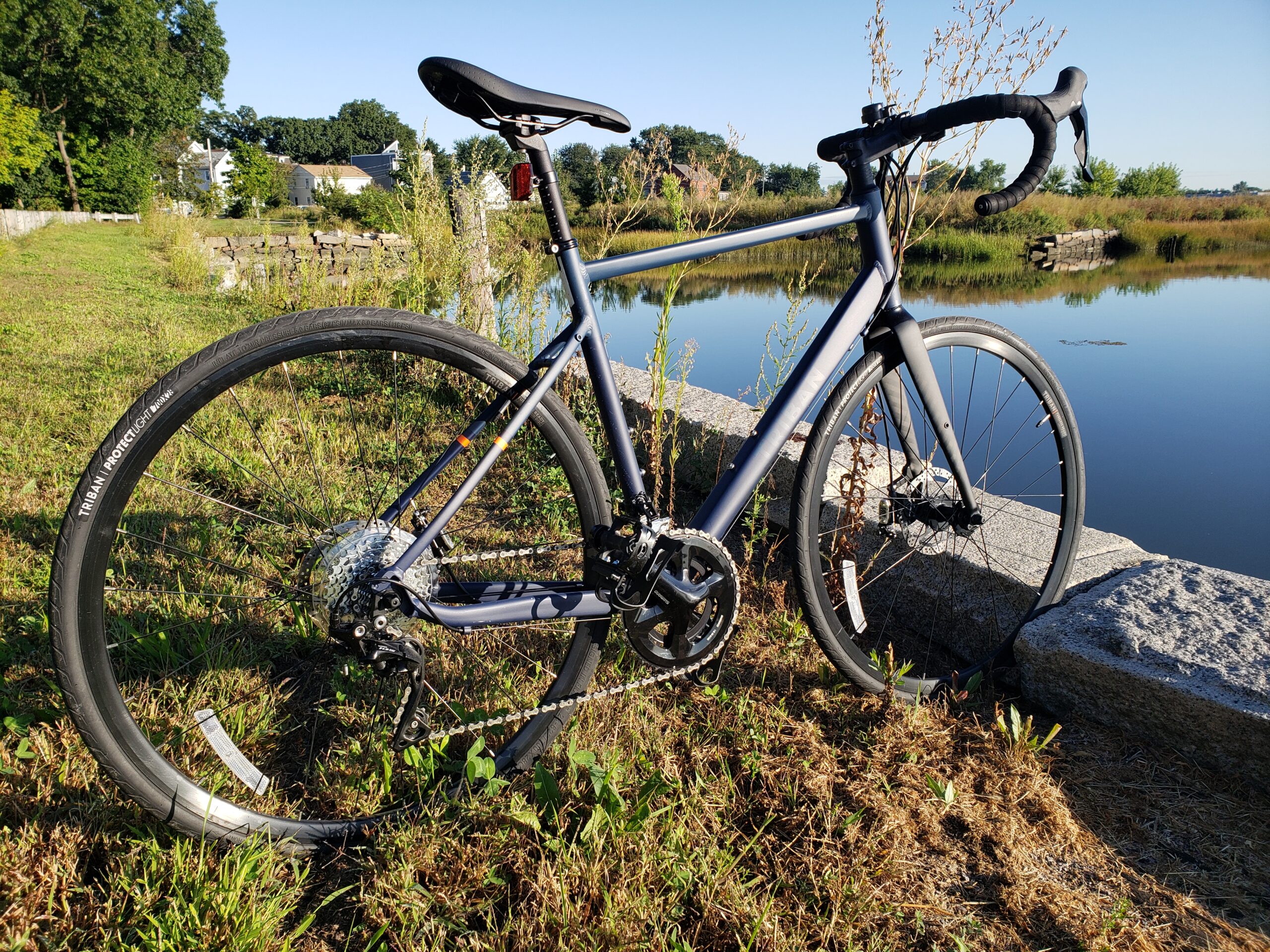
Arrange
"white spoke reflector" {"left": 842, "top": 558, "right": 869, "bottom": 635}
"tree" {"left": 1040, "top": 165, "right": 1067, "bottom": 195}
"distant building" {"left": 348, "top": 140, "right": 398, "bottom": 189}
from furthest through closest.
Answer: "distant building" {"left": 348, "top": 140, "right": 398, "bottom": 189}
"tree" {"left": 1040, "top": 165, "right": 1067, "bottom": 195}
"white spoke reflector" {"left": 842, "top": 558, "right": 869, "bottom": 635}

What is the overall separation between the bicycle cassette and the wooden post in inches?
118

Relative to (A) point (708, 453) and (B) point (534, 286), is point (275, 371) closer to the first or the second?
(B) point (534, 286)

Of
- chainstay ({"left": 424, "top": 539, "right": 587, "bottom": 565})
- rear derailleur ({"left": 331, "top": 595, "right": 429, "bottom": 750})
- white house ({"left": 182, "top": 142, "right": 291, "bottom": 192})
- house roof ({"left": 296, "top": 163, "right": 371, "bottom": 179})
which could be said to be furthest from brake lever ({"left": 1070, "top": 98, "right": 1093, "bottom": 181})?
white house ({"left": 182, "top": 142, "right": 291, "bottom": 192})

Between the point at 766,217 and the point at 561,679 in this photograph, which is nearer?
the point at 561,679

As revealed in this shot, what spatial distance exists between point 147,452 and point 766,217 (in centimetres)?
708

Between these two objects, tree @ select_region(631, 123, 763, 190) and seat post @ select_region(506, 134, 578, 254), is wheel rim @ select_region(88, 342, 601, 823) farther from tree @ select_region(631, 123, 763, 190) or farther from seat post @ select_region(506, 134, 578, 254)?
tree @ select_region(631, 123, 763, 190)

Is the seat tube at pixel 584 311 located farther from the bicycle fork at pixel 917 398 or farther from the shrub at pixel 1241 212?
the shrub at pixel 1241 212

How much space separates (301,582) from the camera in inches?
58.2

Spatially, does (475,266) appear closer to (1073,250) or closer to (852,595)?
Result: (852,595)

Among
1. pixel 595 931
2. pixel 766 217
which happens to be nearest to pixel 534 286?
pixel 595 931

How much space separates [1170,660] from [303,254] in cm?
769

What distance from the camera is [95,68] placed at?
33844 millimetres

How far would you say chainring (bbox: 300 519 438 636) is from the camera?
144 centimetres

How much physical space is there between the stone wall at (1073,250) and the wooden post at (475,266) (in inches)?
405
